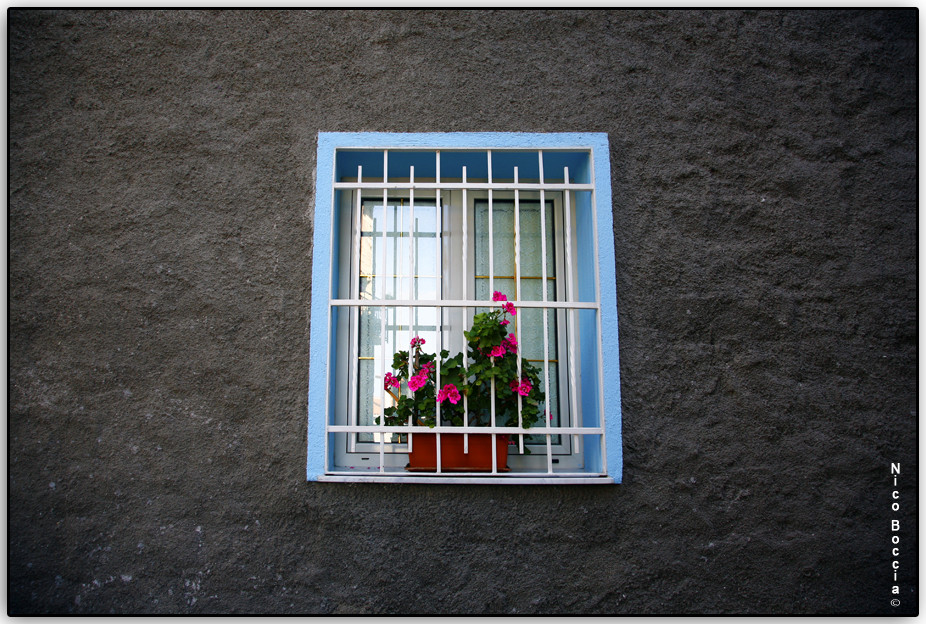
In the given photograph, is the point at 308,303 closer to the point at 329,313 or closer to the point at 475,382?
the point at 329,313

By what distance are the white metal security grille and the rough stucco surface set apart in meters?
0.11

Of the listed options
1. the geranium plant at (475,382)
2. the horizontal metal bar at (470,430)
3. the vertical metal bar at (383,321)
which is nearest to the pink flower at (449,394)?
the geranium plant at (475,382)

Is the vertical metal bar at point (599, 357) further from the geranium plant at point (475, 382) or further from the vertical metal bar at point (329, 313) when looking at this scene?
the vertical metal bar at point (329, 313)

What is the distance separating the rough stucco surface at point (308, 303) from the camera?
217cm

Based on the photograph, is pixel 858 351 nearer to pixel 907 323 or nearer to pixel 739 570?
pixel 907 323

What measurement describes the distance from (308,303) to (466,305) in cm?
60

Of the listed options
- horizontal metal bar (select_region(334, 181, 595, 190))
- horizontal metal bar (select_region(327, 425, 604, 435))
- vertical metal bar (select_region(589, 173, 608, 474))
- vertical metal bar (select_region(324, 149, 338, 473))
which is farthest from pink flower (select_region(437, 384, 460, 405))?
horizontal metal bar (select_region(334, 181, 595, 190))

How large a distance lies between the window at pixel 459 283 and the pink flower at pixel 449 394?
111 mm

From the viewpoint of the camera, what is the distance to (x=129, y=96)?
247 centimetres

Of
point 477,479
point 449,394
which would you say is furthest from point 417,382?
point 477,479

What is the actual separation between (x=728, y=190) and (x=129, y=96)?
2429 mm

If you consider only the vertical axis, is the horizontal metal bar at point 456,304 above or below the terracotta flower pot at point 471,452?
above

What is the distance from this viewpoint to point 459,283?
100 inches

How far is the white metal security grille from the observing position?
2227mm
